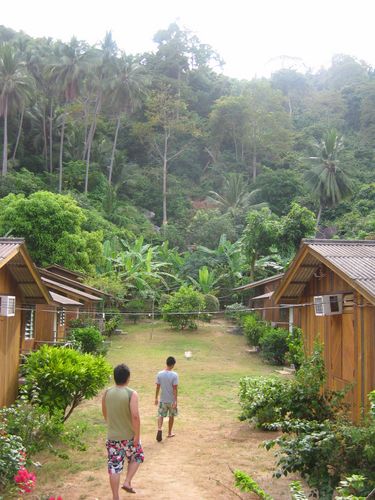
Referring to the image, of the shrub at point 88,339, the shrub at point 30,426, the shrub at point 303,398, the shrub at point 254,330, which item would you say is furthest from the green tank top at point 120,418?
the shrub at point 254,330

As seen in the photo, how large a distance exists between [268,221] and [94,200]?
1743 cm

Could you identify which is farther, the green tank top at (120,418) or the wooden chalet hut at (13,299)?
the wooden chalet hut at (13,299)

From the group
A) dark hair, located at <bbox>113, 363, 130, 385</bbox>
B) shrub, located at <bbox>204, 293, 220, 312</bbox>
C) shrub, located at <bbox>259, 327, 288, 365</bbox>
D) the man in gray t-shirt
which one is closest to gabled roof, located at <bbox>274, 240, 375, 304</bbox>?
the man in gray t-shirt

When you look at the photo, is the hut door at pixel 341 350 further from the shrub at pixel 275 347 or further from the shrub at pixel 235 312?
Answer: the shrub at pixel 235 312

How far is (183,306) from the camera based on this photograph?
28188mm

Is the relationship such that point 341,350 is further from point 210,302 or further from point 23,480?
point 210,302

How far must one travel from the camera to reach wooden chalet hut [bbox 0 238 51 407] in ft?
31.5

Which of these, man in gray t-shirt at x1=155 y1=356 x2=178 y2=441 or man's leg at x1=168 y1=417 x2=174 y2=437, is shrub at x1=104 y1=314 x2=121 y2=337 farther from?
A: man in gray t-shirt at x1=155 y1=356 x2=178 y2=441

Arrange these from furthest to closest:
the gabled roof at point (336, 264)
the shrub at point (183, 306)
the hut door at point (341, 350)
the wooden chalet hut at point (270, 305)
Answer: the shrub at point (183, 306)
the wooden chalet hut at point (270, 305)
the hut door at point (341, 350)
the gabled roof at point (336, 264)

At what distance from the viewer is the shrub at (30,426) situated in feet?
24.8

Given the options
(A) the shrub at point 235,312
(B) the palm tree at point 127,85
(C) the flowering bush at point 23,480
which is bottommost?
(C) the flowering bush at point 23,480

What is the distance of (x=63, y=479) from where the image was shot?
7.63 meters

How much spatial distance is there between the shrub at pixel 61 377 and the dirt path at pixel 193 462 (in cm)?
94

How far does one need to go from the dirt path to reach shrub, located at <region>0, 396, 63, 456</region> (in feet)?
2.05
